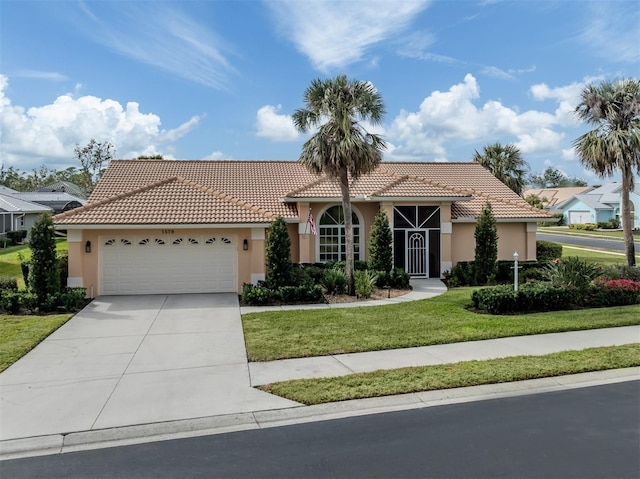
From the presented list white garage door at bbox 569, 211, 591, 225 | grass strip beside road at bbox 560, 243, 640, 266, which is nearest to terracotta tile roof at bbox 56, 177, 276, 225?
grass strip beside road at bbox 560, 243, 640, 266

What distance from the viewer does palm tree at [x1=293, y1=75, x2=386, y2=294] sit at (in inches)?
596

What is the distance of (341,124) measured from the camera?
15188 mm

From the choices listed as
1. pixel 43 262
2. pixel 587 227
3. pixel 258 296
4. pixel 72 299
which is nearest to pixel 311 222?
pixel 258 296

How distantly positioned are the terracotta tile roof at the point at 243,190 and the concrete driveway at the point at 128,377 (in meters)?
4.63

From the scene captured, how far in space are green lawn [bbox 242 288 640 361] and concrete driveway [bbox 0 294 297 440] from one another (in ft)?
2.51

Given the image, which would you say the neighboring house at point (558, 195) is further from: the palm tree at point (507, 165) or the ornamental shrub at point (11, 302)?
the ornamental shrub at point (11, 302)

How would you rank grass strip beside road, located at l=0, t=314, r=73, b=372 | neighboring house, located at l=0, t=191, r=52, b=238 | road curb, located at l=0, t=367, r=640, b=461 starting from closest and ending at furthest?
road curb, located at l=0, t=367, r=640, b=461, grass strip beside road, located at l=0, t=314, r=73, b=372, neighboring house, located at l=0, t=191, r=52, b=238

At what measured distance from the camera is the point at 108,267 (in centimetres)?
1605

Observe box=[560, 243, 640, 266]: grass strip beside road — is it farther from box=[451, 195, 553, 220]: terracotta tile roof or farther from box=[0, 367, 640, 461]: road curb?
box=[0, 367, 640, 461]: road curb

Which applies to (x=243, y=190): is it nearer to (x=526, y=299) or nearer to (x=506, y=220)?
(x=506, y=220)

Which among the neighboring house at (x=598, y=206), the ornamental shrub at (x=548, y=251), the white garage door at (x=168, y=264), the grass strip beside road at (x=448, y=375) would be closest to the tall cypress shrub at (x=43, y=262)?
the white garage door at (x=168, y=264)

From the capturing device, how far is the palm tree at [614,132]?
18188 mm

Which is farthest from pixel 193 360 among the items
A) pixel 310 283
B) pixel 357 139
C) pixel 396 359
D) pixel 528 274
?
pixel 528 274

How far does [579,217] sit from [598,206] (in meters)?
3.55
